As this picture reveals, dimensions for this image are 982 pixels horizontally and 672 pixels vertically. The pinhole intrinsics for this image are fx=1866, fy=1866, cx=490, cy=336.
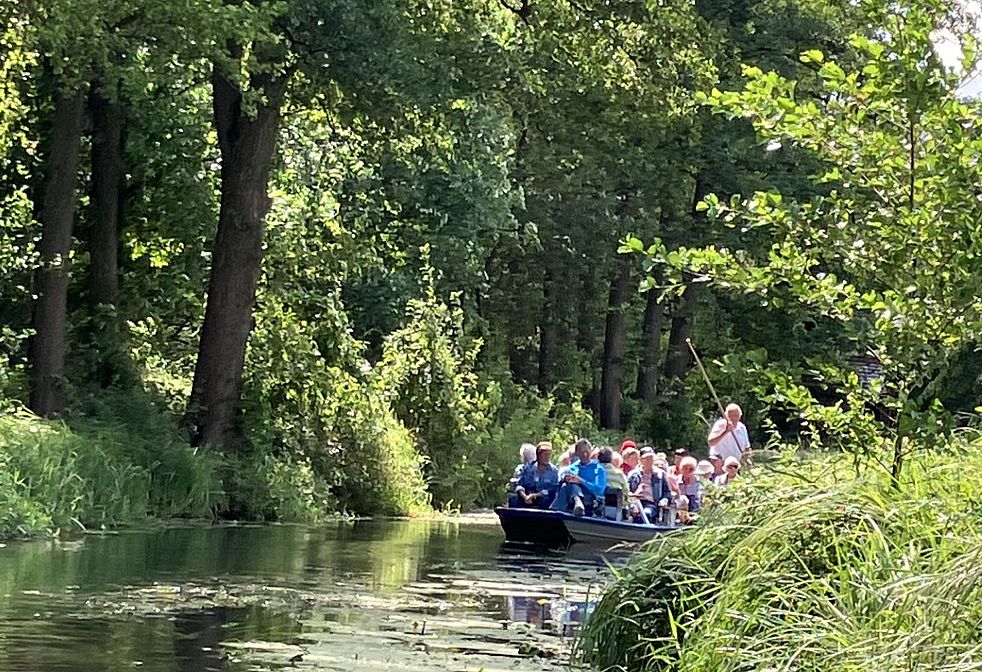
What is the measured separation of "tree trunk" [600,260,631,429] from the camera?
43188 millimetres

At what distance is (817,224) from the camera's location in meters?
9.87

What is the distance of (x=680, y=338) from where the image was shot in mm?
46312

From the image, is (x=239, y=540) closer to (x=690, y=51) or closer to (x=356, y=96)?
(x=356, y=96)

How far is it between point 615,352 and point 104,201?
20.9 meters

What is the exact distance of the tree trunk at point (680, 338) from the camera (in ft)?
149

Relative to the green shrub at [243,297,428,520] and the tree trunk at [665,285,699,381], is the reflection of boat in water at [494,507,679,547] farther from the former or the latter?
the tree trunk at [665,285,699,381]

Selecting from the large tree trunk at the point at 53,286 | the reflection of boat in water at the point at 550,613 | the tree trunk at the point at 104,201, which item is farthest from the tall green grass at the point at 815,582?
the tree trunk at the point at 104,201

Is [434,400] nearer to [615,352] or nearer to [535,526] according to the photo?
[535,526]

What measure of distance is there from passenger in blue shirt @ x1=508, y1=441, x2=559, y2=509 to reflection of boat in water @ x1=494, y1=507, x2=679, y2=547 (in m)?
1.42

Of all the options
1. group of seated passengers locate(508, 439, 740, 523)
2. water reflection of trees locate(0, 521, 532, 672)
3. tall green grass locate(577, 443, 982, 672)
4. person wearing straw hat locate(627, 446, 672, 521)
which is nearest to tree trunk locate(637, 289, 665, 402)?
group of seated passengers locate(508, 439, 740, 523)

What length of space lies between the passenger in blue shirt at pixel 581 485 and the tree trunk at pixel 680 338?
2152 centimetres

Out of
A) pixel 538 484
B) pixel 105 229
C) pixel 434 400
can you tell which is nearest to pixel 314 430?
pixel 538 484

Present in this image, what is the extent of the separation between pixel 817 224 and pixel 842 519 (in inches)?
62.6

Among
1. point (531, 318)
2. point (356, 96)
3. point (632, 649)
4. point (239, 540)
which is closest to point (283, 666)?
point (632, 649)
